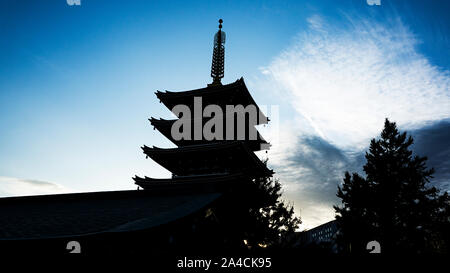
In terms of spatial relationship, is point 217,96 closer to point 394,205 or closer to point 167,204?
point 167,204

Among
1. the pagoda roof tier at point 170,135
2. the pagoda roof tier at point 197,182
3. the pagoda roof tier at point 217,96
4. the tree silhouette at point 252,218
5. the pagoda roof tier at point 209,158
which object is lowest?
the tree silhouette at point 252,218

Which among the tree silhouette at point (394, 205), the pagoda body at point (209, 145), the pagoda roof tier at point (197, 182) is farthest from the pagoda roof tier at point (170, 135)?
the tree silhouette at point (394, 205)

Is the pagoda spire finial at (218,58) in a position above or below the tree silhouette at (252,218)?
above

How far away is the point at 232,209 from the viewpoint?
12.7 m

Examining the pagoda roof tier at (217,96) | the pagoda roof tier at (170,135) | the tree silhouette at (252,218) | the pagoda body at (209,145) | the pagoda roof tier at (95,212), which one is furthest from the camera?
the pagoda roof tier at (170,135)

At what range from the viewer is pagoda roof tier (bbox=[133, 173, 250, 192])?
46.4 ft

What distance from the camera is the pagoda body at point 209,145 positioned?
15734 millimetres

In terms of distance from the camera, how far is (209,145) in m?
15.8

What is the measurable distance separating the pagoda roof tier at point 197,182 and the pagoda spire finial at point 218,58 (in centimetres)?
775

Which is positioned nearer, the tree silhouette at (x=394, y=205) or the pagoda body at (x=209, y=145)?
the pagoda body at (x=209, y=145)

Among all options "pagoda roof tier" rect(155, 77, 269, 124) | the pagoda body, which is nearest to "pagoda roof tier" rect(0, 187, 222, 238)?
the pagoda body

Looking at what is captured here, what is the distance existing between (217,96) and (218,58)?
520cm

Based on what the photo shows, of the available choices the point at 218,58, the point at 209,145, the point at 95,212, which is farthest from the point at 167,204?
the point at 218,58

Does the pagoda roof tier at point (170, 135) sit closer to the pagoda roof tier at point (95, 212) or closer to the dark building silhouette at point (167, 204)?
the dark building silhouette at point (167, 204)
